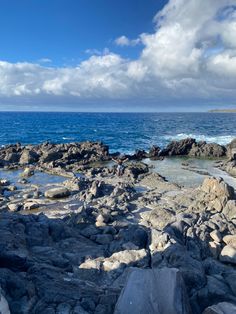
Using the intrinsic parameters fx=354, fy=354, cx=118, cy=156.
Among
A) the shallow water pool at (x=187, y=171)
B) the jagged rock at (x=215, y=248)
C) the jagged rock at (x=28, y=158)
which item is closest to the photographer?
the jagged rock at (x=215, y=248)

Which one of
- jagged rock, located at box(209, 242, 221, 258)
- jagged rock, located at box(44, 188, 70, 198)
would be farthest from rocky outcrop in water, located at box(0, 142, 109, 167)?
jagged rock, located at box(209, 242, 221, 258)

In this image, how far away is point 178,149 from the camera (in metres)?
57.3

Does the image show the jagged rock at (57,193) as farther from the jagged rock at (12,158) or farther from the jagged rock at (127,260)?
the jagged rock at (12,158)

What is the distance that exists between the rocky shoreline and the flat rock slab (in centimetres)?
2

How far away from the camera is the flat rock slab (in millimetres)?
8148

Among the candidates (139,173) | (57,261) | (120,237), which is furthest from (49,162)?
(57,261)

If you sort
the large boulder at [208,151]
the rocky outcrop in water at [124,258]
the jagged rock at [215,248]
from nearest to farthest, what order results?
the rocky outcrop in water at [124,258] < the jagged rock at [215,248] < the large boulder at [208,151]

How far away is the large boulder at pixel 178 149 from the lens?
2221 inches

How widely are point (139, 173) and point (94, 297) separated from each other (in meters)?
28.5

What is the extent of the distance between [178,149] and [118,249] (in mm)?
43638

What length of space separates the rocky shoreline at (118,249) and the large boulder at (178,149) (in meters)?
21.3

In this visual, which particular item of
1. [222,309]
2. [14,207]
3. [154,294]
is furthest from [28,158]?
[222,309]

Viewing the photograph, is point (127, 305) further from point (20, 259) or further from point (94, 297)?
point (20, 259)

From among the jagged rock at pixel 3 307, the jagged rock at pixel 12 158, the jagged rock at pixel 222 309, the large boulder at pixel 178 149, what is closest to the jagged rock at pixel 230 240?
the jagged rock at pixel 222 309
